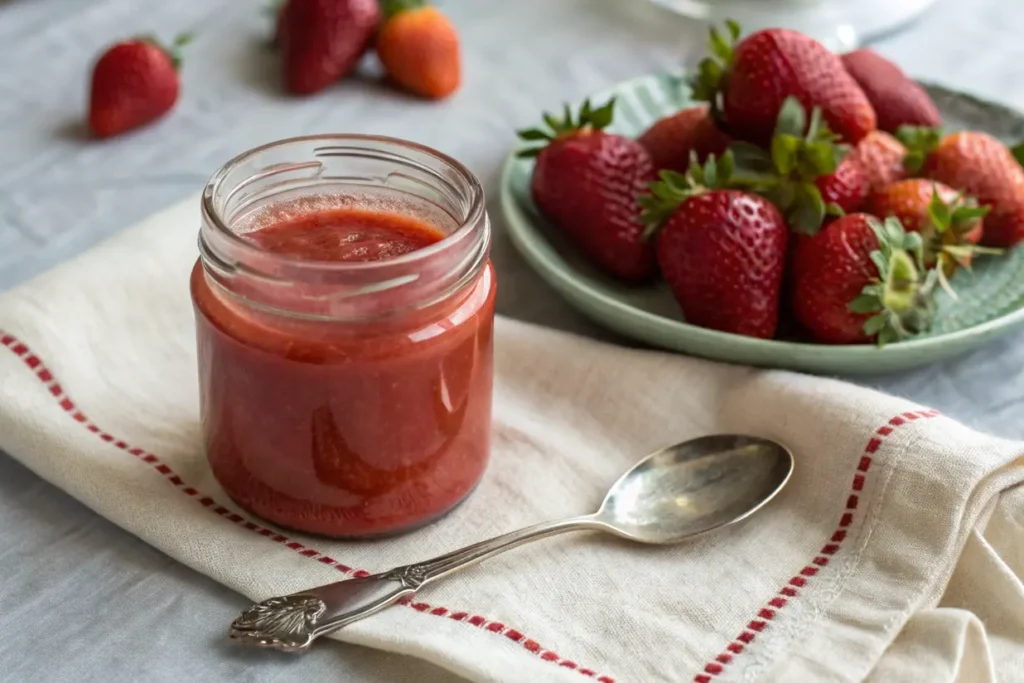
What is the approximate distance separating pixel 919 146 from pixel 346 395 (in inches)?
33.5

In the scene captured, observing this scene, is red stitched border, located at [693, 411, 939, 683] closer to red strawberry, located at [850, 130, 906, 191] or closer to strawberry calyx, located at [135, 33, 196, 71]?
red strawberry, located at [850, 130, 906, 191]

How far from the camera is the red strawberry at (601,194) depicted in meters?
1.39

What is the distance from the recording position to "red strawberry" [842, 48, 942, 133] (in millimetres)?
1537

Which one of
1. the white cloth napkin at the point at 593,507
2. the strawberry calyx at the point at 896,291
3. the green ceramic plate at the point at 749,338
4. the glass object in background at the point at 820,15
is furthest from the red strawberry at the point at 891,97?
the white cloth napkin at the point at 593,507

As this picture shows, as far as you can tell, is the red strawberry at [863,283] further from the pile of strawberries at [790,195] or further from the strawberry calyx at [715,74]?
the strawberry calyx at [715,74]

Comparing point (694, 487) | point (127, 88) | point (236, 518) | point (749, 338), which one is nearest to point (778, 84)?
point (749, 338)

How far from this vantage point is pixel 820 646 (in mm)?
931

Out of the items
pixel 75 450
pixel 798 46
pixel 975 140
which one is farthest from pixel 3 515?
pixel 975 140

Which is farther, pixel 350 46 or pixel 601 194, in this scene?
pixel 350 46

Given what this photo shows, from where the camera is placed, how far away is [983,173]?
1.41 m

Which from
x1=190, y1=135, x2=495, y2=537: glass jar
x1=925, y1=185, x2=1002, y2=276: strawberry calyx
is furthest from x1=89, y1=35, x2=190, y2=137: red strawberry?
x1=925, y1=185, x2=1002, y2=276: strawberry calyx

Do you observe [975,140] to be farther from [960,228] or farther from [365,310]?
[365,310]

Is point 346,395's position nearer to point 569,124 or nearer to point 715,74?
point 569,124

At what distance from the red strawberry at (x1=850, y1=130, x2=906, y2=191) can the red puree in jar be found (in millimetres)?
580
